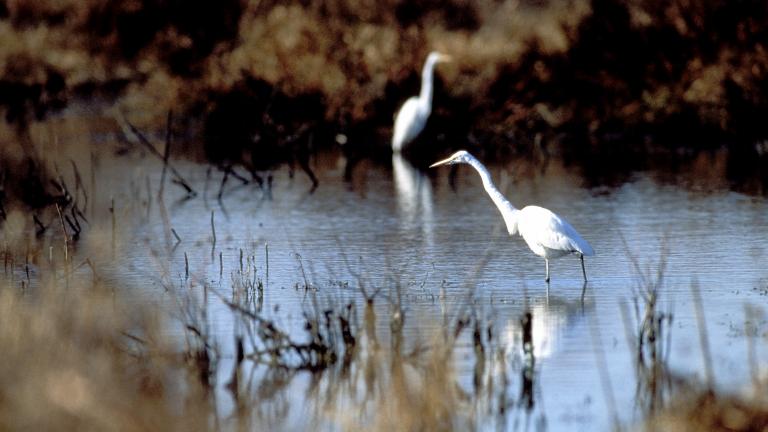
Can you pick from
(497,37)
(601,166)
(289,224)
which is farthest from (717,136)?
(289,224)

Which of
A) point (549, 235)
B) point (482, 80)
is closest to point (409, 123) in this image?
point (482, 80)

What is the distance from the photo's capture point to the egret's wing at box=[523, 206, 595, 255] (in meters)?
8.07

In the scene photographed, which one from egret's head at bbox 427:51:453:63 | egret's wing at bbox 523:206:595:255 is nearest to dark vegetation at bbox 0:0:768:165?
egret's head at bbox 427:51:453:63

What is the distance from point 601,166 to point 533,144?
222 centimetres

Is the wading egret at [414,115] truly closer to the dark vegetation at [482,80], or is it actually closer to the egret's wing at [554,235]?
the dark vegetation at [482,80]

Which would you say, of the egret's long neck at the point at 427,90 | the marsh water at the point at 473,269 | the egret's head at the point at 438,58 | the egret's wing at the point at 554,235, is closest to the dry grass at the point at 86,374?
the marsh water at the point at 473,269

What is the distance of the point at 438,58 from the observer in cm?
1748

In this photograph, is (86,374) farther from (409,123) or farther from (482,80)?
(482,80)

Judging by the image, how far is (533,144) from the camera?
683 inches

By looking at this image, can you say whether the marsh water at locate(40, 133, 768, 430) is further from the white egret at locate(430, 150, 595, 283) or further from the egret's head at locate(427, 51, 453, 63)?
the egret's head at locate(427, 51, 453, 63)

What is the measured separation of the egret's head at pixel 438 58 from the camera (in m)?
17.3

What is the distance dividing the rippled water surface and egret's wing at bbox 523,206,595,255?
24cm

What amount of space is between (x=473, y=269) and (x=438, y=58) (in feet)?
29.4

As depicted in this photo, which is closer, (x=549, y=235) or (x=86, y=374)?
(x=86, y=374)
